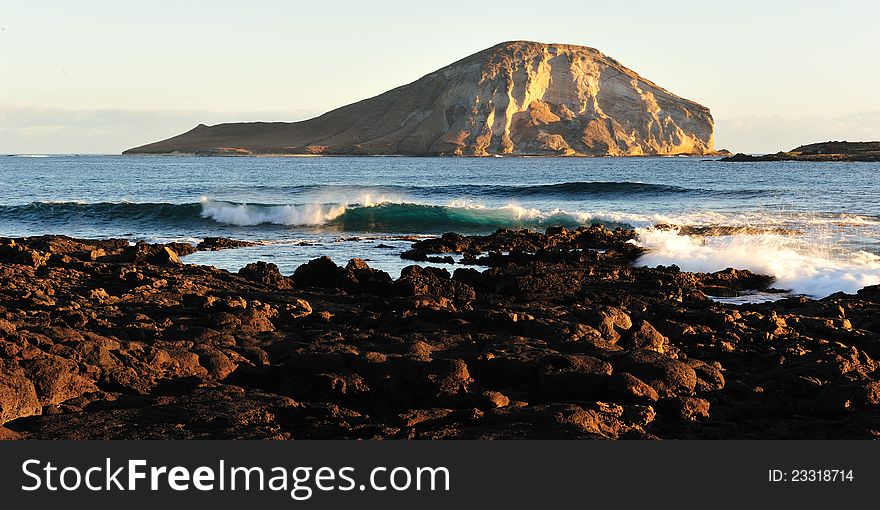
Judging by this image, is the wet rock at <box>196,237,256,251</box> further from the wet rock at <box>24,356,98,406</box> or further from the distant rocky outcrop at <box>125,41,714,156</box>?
the distant rocky outcrop at <box>125,41,714,156</box>

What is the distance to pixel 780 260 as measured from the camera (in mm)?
14289

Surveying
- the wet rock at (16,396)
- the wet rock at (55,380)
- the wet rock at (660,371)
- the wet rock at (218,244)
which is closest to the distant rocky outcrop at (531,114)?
the wet rock at (218,244)

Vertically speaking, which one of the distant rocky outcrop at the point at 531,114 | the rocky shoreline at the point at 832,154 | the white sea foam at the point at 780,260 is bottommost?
the white sea foam at the point at 780,260

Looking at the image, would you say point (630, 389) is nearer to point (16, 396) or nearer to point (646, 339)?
point (646, 339)

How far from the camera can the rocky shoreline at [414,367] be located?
5727 millimetres

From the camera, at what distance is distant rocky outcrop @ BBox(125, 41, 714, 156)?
144m

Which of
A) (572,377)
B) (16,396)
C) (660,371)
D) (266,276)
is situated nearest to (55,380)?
(16,396)

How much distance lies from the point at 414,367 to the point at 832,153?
381 feet

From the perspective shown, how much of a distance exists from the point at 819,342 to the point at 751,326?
69 cm

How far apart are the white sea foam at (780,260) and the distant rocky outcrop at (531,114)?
123204mm

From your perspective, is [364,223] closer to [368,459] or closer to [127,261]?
[127,261]

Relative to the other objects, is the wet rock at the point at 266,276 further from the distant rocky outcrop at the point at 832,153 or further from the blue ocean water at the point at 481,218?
the distant rocky outcrop at the point at 832,153

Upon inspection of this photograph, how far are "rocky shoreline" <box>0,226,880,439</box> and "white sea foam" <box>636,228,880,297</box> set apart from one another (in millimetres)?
2647

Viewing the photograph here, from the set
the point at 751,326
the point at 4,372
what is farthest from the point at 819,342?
the point at 4,372
